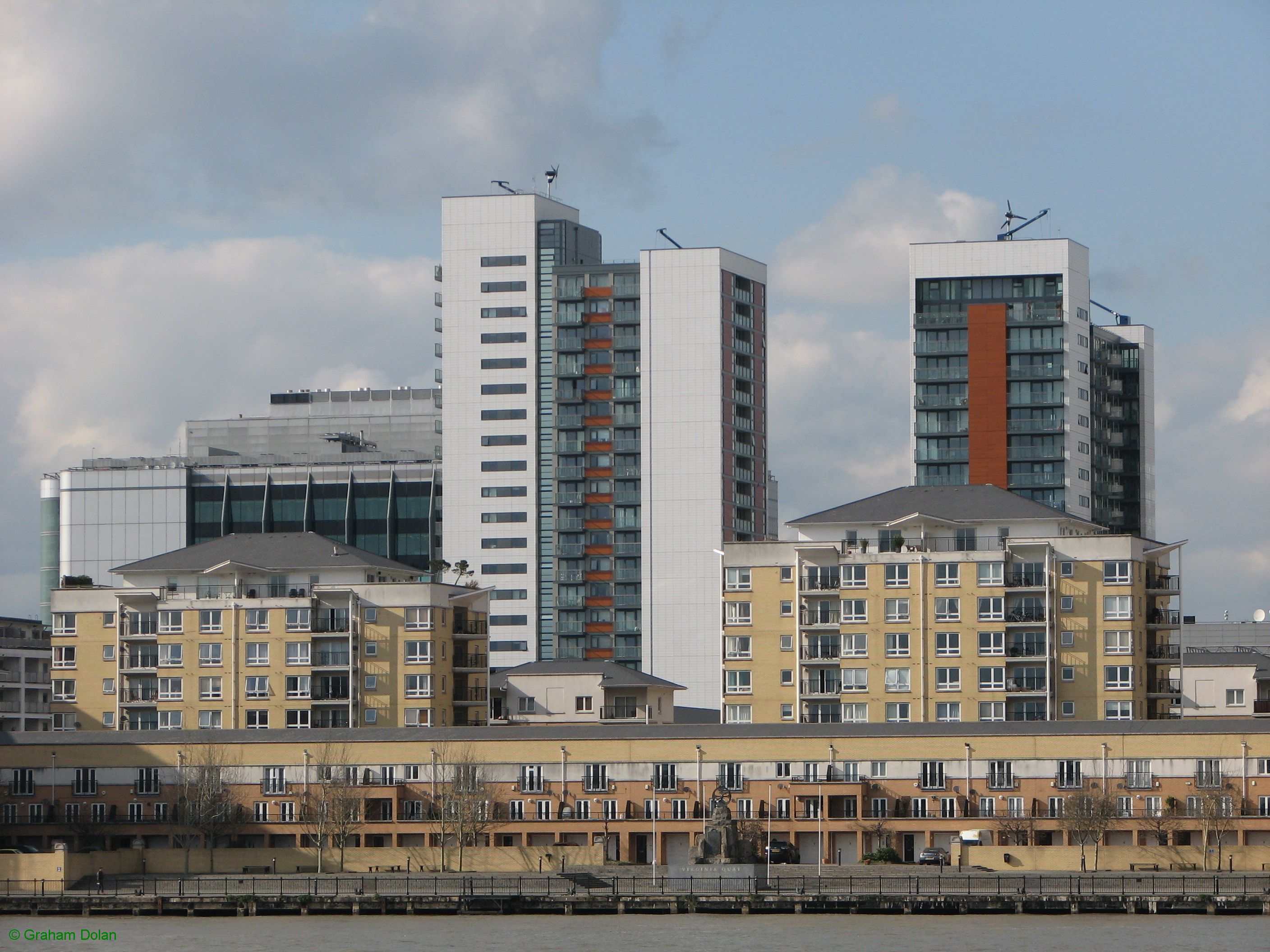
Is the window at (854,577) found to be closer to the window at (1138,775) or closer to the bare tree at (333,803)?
the window at (1138,775)

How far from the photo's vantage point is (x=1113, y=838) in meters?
139

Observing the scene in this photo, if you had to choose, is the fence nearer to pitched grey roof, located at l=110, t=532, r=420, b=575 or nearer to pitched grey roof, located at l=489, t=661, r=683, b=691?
pitched grey roof, located at l=110, t=532, r=420, b=575

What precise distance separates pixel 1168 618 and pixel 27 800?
3203 inches

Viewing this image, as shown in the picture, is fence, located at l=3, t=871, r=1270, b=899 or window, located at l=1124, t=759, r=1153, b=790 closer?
fence, located at l=3, t=871, r=1270, b=899

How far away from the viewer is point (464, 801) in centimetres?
14075

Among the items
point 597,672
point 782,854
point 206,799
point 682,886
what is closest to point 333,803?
point 206,799

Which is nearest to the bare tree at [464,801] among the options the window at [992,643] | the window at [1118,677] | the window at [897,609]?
the window at [897,609]

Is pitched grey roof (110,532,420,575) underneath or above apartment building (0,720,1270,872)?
above

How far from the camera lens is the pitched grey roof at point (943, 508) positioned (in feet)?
537

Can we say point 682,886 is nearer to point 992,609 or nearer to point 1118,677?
point 992,609

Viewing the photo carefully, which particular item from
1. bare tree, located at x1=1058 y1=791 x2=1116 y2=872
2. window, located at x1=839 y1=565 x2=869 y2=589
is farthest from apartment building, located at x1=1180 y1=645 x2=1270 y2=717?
bare tree, located at x1=1058 y1=791 x2=1116 y2=872

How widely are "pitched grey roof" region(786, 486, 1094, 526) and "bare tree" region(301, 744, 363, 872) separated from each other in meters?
39.9

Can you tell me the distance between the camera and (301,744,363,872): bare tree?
14088 centimetres

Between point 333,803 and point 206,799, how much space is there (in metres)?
8.43
